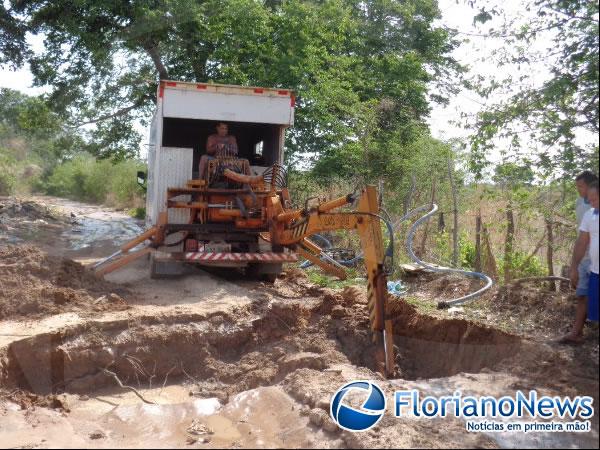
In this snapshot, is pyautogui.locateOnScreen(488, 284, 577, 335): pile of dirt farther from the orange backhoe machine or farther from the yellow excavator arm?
the orange backhoe machine

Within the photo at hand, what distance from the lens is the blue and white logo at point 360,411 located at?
496 centimetres

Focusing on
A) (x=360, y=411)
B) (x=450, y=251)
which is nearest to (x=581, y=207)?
(x=360, y=411)

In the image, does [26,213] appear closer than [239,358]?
No

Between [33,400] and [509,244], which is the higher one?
[509,244]

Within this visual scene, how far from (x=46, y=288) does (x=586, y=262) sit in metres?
6.35

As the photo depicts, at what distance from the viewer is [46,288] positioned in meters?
8.10

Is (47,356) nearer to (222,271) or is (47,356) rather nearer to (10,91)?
(222,271)

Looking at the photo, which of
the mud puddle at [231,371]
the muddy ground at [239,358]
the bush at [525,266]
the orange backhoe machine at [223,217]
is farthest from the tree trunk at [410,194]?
the mud puddle at [231,371]

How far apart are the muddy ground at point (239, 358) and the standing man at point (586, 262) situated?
219mm

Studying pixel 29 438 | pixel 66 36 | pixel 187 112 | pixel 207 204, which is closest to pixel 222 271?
pixel 207 204

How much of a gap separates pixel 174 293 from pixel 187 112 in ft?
9.73

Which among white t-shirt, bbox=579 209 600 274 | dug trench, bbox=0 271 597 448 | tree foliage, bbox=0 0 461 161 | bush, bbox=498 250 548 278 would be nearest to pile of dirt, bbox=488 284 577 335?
dug trench, bbox=0 271 597 448

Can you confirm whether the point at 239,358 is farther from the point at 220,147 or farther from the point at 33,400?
the point at 220,147

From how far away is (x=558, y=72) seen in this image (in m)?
6.91
